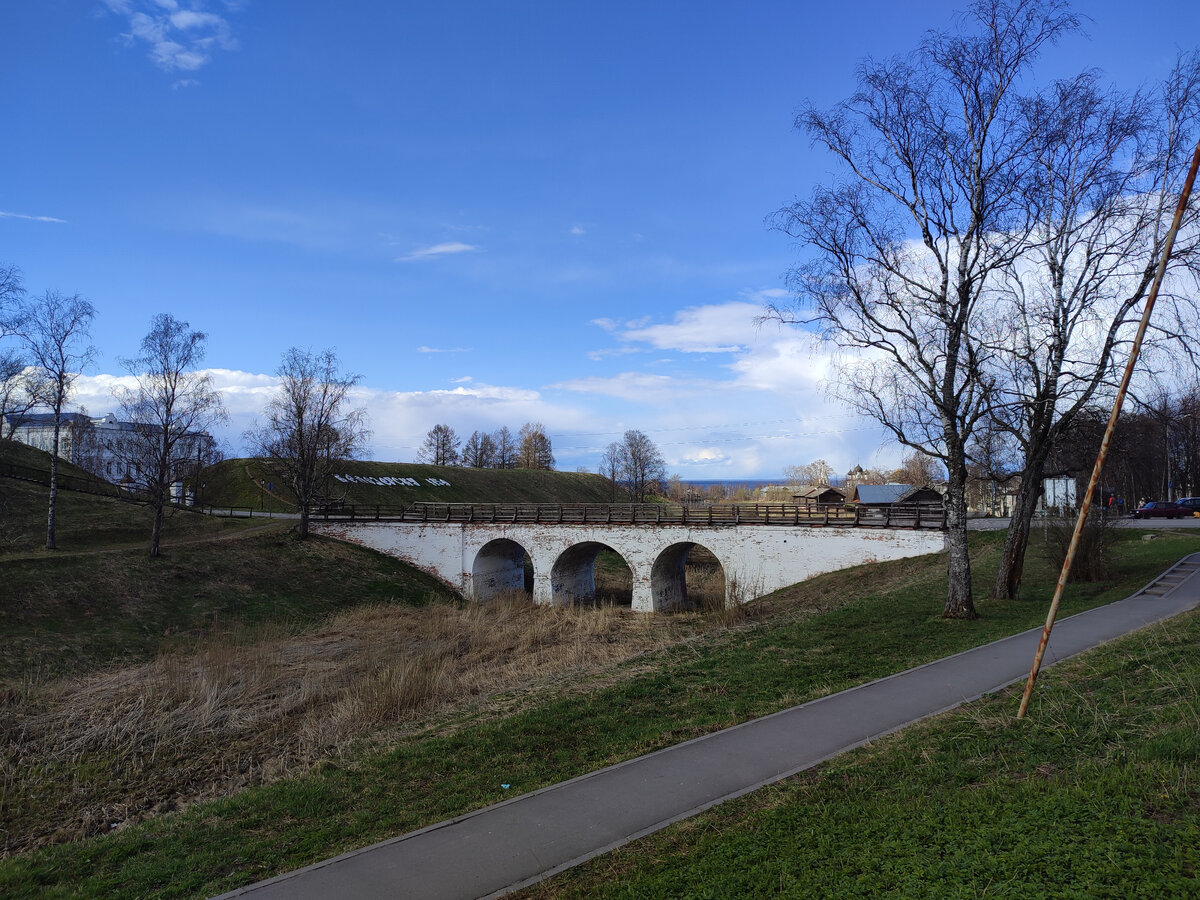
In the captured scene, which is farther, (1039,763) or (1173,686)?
(1173,686)

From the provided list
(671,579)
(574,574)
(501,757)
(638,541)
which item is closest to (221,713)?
(501,757)

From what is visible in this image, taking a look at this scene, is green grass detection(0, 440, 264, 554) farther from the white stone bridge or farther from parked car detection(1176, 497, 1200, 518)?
parked car detection(1176, 497, 1200, 518)

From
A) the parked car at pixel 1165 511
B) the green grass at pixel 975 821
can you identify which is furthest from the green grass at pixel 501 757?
the parked car at pixel 1165 511

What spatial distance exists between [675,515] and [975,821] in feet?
78.9

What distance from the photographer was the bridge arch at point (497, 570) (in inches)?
1293

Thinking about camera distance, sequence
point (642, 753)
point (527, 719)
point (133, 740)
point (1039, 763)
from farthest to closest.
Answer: point (133, 740)
point (527, 719)
point (642, 753)
point (1039, 763)

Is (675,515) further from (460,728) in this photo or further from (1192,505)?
(1192,505)

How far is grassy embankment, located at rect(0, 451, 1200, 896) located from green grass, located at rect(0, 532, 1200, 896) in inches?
1.0

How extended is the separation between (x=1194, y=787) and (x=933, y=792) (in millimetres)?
1633

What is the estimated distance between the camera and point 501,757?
7703 millimetres

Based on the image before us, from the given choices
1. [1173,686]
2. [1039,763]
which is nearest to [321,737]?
[1039,763]

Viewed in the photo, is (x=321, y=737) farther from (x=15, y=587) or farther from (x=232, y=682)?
(x=15, y=587)

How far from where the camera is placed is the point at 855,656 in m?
11.2

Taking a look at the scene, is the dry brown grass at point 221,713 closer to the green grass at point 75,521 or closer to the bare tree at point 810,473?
the green grass at point 75,521
